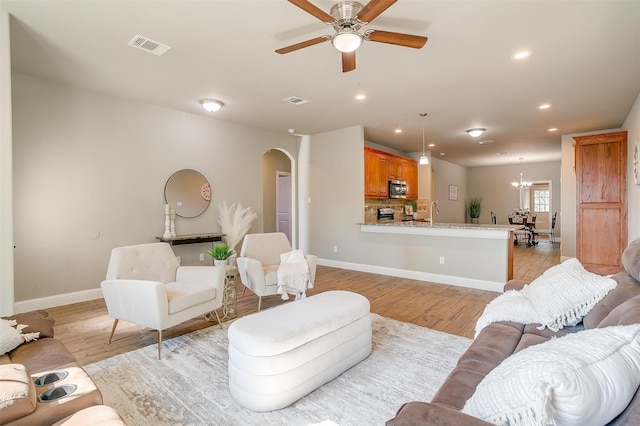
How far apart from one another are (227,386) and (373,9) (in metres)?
2.63

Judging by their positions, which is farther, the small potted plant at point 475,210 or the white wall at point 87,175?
the small potted plant at point 475,210

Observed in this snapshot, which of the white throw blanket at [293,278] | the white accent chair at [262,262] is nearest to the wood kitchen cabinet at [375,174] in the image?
the white accent chair at [262,262]

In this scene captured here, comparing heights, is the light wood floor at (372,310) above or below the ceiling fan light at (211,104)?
below

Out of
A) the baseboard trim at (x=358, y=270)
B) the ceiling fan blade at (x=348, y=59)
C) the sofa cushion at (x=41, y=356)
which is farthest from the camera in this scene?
the baseboard trim at (x=358, y=270)

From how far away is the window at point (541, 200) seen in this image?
11.6 m

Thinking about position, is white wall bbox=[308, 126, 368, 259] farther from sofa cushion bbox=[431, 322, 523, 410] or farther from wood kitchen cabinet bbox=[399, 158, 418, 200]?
sofa cushion bbox=[431, 322, 523, 410]

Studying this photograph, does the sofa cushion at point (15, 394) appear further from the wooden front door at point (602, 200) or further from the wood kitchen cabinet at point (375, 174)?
the wooden front door at point (602, 200)

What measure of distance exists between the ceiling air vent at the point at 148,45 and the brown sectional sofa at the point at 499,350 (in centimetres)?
332

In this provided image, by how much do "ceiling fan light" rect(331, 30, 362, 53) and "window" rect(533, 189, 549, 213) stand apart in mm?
12214

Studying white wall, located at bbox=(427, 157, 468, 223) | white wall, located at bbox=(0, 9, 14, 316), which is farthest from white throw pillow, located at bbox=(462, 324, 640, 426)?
white wall, located at bbox=(427, 157, 468, 223)

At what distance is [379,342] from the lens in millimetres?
2732

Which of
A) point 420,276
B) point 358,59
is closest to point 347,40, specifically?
point 358,59

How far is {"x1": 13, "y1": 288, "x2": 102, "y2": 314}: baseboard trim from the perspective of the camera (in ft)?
11.7

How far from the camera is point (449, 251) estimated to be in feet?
15.9
